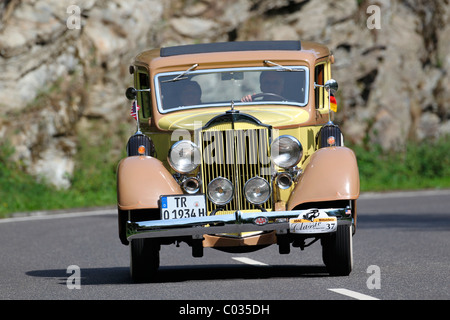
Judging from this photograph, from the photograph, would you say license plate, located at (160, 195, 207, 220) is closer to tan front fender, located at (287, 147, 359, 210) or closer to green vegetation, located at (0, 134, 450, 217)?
tan front fender, located at (287, 147, 359, 210)

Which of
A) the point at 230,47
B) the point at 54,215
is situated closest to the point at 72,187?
the point at 54,215

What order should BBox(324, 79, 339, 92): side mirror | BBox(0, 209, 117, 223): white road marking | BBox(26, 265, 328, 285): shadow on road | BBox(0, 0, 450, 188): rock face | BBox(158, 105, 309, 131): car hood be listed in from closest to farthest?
BBox(26, 265, 328, 285): shadow on road, BBox(158, 105, 309, 131): car hood, BBox(324, 79, 339, 92): side mirror, BBox(0, 209, 117, 223): white road marking, BBox(0, 0, 450, 188): rock face

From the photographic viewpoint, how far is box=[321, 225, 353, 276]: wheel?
33.0ft

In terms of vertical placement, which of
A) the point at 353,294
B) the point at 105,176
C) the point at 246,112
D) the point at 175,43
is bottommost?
the point at 353,294

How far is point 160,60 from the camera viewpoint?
11523mm

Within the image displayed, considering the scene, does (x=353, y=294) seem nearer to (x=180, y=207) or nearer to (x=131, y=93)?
(x=180, y=207)

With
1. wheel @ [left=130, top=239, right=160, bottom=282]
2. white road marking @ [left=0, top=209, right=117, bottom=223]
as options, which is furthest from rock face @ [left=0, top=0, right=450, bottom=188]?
wheel @ [left=130, top=239, right=160, bottom=282]

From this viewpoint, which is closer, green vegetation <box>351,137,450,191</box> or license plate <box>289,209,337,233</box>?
license plate <box>289,209,337,233</box>

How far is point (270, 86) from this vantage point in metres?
11.3

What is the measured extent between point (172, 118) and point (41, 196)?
15095 mm

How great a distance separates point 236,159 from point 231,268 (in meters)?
1.95

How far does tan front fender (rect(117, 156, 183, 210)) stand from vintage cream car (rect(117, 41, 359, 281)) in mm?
10

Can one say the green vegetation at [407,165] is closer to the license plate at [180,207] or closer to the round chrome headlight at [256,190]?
the round chrome headlight at [256,190]
